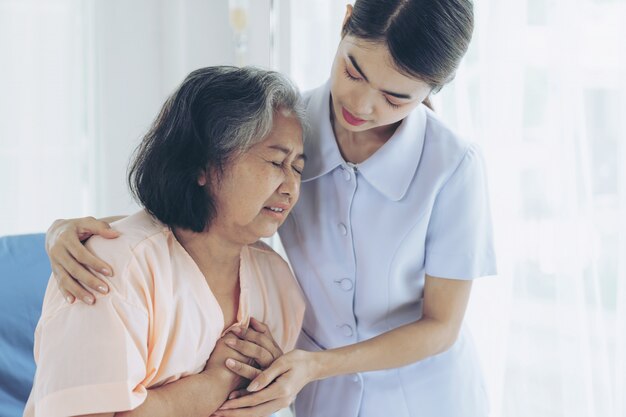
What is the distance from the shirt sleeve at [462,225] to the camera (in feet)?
5.01

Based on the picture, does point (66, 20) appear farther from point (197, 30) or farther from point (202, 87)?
point (202, 87)

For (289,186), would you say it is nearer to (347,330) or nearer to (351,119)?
(351,119)

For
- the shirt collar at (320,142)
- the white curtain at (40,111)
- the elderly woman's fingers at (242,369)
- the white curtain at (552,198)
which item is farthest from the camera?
the white curtain at (40,111)

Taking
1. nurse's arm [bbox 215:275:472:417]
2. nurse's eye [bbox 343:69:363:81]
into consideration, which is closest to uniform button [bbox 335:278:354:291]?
nurse's arm [bbox 215:275:472:417]

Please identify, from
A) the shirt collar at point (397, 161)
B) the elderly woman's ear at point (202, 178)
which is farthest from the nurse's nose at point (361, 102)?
the elderly woman's ear at point (202, 178)

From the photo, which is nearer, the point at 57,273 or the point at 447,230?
the point at 57,273

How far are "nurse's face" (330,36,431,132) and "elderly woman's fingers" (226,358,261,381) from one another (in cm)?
55

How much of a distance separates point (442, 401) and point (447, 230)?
419 millimetres

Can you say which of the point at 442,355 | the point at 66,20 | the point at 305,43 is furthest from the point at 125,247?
the point at 66,20

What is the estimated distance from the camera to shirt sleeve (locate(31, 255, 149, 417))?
1270 millimetres

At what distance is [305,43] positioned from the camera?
8.87 feet

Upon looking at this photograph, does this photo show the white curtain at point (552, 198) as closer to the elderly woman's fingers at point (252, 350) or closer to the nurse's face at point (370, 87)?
the nurse's face at point (370, 87)

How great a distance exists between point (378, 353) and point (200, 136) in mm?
603

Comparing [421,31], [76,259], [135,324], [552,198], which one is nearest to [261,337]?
[135,324]
